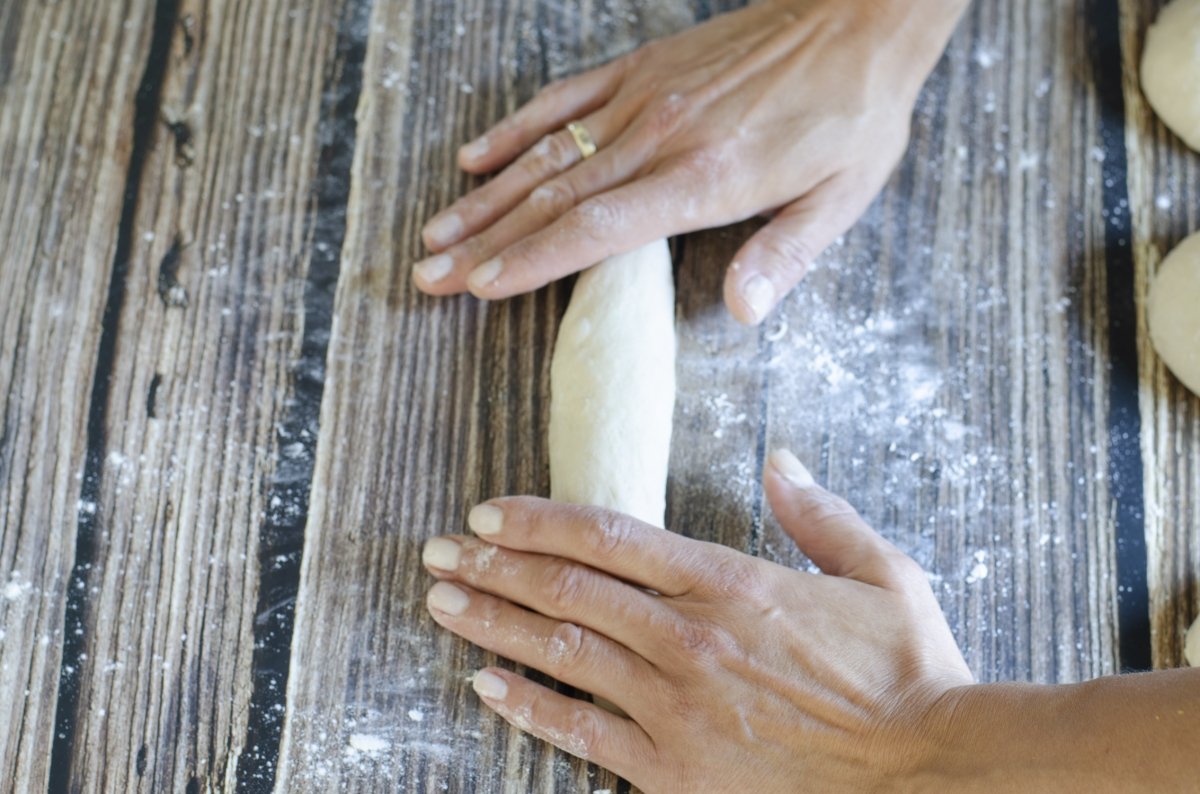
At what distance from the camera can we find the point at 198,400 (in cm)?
113

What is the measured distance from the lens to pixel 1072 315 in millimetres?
1188

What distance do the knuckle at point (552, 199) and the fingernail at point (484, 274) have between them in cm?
8

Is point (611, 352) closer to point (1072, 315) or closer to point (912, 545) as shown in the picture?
point (912, 545)

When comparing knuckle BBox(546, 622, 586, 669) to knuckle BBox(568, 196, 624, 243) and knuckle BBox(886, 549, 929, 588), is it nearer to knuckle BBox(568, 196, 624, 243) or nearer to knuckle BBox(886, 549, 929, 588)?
knuckle BBox(886, 549, 929, 588)

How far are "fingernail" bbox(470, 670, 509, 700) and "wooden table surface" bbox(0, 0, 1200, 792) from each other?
0.05 m

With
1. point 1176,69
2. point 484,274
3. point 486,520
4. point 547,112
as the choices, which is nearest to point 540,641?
point 486,520

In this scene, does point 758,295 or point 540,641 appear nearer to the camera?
point 540,641

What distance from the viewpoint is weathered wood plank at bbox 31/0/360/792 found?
1025 mm

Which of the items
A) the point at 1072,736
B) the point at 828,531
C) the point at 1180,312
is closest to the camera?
the point at 1072,736

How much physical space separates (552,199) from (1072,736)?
0.74m

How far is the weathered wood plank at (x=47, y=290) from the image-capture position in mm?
1045

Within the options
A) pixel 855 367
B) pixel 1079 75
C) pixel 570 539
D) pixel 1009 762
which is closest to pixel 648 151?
pixel 855 367

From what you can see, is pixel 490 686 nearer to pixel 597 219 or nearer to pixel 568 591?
pixel 568 591

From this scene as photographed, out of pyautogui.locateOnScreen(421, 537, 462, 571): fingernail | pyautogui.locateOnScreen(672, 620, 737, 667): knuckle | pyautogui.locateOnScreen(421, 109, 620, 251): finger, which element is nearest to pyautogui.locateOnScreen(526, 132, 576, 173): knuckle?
pyautogui.locateOnScreen(421, 109, 620, 251): finger
